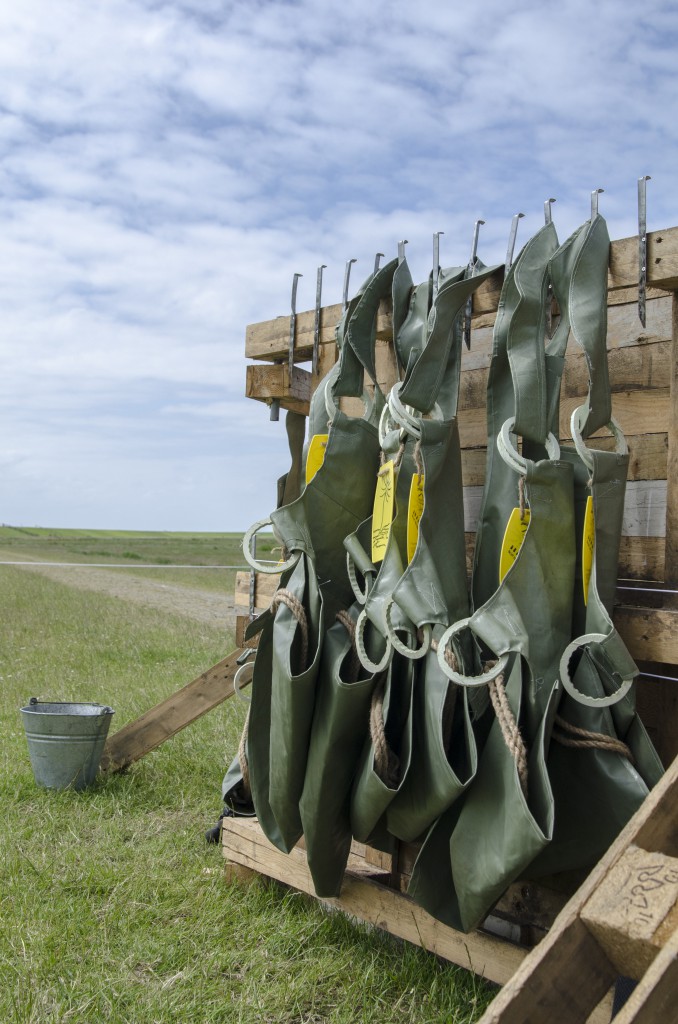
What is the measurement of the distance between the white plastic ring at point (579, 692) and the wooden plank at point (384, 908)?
0.90 meters

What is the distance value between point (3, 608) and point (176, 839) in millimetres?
10940

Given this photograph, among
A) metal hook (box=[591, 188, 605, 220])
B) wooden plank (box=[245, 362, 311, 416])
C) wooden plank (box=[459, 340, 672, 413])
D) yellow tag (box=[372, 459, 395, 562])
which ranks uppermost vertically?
metal hook (box=[591, 188, 605, 220])

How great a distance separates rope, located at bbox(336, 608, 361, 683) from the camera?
284 cm

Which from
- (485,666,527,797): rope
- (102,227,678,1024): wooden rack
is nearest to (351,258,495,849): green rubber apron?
Result: (485,666,527,797): rope

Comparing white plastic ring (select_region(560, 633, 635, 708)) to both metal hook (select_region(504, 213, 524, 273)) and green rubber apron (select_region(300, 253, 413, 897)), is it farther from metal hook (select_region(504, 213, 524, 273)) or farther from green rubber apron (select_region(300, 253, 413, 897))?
metal hook (select_region(504, 213, 524, 273))

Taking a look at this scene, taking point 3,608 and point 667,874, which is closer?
point 667,874

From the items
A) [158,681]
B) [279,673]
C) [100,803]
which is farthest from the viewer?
[158,681]

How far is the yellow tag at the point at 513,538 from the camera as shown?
99.0 inches

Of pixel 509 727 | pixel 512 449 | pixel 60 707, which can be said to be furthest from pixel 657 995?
pixel 60 707

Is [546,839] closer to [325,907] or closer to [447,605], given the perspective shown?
[447,605]

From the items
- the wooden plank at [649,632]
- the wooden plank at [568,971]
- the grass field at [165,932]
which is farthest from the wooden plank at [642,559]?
the grass field at [165,932]

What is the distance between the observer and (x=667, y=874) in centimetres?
163

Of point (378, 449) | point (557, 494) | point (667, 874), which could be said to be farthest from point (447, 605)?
point (667, 874)

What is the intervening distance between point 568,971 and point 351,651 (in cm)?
140
